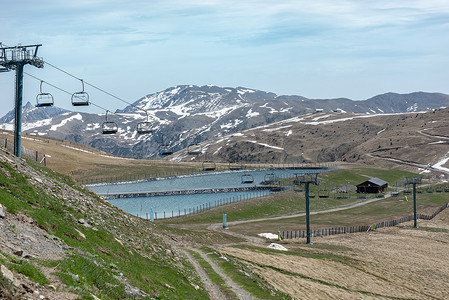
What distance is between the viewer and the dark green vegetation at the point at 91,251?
18109 mm

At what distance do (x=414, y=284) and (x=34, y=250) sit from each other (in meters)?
46.2

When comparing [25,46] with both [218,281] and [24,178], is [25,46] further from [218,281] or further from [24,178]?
[218,281]

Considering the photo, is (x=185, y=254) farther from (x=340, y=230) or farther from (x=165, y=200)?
(x=165, y=200)

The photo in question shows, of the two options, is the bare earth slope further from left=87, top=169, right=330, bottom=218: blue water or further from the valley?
left=87, top=169, right=330, bottom=218: blue water

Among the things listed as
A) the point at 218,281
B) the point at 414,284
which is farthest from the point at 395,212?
the point at 218,281

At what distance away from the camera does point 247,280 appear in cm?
3819

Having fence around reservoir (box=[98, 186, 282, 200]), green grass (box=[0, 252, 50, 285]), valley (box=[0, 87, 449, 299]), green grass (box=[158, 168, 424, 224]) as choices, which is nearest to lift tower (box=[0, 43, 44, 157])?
valley (box=[0, 87, 449, 299])

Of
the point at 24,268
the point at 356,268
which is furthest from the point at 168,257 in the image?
the point at 356,268

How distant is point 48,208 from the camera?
26.9 meters

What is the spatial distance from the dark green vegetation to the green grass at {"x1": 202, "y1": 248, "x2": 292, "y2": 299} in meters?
4.05

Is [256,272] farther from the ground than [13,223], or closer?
closer

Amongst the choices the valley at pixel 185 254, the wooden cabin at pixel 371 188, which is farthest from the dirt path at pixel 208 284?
the wooden cabin at pixel 371 188

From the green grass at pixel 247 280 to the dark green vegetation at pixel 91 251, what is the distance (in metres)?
4.05

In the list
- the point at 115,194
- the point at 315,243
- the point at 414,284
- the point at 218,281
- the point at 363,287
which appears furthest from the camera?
the point at 115,194
